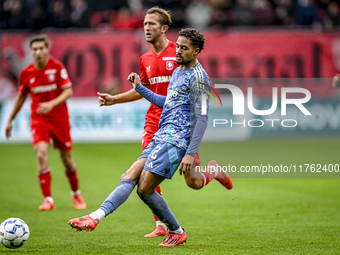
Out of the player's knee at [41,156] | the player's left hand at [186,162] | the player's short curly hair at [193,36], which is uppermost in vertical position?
the player's short curly hair at [193,36]

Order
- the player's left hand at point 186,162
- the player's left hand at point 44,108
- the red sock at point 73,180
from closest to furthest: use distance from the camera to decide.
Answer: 1. the player's left hand at point 186,162
2. the player's left hand at point 44,108
3. the red sock at point 73,180

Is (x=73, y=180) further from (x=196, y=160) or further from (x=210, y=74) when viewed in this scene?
(x=210, y=74)

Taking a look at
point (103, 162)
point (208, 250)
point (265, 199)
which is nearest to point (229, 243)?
point (208, 250)

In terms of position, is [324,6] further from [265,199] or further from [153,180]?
[153,180]

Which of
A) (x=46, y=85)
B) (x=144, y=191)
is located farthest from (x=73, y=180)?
(x=144, y=191)

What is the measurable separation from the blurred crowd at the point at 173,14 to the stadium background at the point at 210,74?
0.14 ft

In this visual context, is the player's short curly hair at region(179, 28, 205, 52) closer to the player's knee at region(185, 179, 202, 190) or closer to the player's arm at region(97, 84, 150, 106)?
the player's arm at region(97, 84, 150, 106)

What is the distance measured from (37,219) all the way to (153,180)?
100 inches

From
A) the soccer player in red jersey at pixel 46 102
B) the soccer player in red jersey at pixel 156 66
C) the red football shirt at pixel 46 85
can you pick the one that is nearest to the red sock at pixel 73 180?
the soccer player in red jersey at pixel 46 102

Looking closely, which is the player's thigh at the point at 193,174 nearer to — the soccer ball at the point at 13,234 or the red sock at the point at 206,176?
the red sock at the point at 206,176

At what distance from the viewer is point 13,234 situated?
192 inches

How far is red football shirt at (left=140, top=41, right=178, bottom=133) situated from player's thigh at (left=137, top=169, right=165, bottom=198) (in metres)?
0.96

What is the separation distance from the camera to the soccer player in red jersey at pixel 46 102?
25.7ft

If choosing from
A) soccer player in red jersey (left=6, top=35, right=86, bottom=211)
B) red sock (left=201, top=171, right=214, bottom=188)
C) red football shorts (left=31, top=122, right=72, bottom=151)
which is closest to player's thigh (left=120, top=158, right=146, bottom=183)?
red sock (left=201, top=171, right=214, bottom=188)
